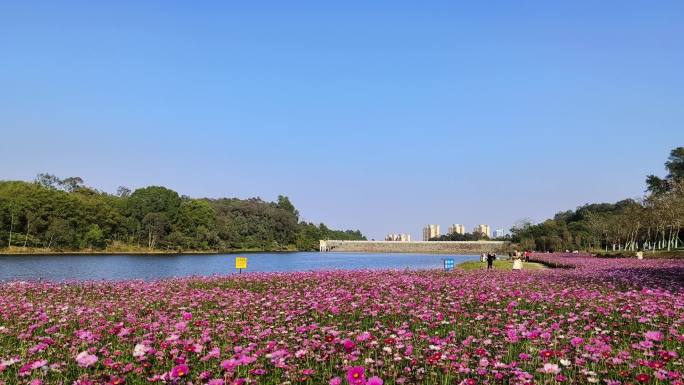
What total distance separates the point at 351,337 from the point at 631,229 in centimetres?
7726

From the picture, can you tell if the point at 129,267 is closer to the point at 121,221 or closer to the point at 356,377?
the point at 356,377

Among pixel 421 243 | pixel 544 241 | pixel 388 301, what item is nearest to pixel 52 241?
pixel 544 241

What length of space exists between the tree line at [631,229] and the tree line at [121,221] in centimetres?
6821

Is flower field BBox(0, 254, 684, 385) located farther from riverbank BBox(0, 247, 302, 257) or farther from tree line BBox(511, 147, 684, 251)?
riverbank BBox(0, 247, 302, 257)

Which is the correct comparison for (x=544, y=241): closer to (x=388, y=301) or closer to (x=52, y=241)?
(x=52, y=241)

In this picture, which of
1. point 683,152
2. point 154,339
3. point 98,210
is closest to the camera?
point 154,339

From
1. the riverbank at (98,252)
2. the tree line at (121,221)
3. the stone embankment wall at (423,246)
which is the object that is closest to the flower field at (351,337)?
the riverbank at (98,252)

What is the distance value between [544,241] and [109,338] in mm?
97901

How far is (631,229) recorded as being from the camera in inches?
2936

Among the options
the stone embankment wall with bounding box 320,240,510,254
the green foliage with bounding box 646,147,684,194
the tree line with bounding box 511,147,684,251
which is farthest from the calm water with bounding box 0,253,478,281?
the stone embankment wall with bounding box 320,240,510,254

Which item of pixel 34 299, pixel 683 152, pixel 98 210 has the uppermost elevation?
pixel 683 152

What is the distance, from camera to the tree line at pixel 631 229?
215 feet

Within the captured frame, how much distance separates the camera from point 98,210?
346 ft

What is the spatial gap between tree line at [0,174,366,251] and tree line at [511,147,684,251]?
68.2 m
